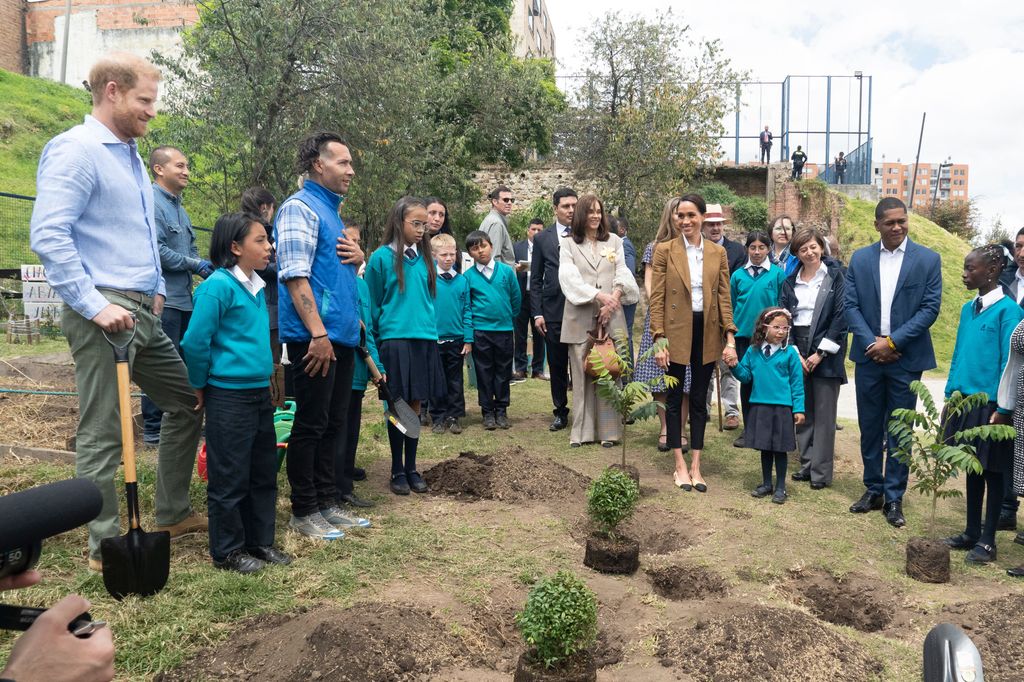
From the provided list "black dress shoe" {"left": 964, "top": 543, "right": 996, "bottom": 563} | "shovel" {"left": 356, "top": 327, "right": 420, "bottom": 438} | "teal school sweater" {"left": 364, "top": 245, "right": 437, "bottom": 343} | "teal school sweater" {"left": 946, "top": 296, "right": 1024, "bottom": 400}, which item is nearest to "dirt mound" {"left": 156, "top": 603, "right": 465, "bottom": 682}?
"shovel" {"left": 356, "top": 327, "right": 420, "bottom": 438}

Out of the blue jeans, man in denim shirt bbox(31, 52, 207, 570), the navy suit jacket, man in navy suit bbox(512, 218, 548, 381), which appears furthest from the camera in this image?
man in navy suit bbox(512, 218, 548, 381)

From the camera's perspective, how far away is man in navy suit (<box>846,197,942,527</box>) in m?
5.82

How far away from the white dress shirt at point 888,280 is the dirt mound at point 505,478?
259 cm

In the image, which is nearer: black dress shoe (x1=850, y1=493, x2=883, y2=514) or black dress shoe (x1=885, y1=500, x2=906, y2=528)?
black dress shoe (x1=885, y1=500, x2=906, y2=528)

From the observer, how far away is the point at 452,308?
8.24 meters

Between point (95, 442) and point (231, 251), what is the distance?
3.91 feet

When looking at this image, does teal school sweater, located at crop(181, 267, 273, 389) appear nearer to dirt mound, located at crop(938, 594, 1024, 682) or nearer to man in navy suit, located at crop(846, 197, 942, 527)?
dirt mound, located at crop(938, 594, 1024, 682)

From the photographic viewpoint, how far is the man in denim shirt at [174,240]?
6.15 metres

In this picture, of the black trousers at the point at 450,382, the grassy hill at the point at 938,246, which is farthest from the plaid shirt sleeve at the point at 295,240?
the grassy hill at the point at 938,246

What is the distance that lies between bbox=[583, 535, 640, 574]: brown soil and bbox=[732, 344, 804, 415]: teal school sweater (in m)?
2.15

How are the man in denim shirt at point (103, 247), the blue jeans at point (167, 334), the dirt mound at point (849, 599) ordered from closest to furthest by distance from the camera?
the man in denim shirt at point (103, 247), the dirt mound at point (849, 599), the blue jeans at point (167, 334)

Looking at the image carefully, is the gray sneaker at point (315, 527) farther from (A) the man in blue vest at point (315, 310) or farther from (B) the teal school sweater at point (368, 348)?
(B) the teal school sweater at point (368, 348)

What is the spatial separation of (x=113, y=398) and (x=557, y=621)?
8.02 feet

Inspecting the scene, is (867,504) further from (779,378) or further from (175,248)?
(175,248)
